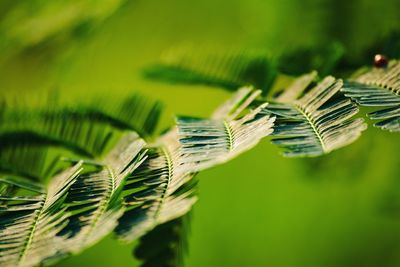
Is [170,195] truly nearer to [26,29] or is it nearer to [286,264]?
[26,29]

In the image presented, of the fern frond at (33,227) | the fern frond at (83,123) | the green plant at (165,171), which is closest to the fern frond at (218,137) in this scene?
the green plant at (165,171)

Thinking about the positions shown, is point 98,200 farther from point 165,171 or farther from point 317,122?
point 317,122

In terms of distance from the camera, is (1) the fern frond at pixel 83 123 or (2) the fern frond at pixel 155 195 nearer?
(2) the fern frond at pixel 155 195

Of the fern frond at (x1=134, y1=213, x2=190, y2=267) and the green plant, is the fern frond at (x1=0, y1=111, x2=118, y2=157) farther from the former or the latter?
the fern frond at (x1=134, y1=213, x2=190, y2=267)

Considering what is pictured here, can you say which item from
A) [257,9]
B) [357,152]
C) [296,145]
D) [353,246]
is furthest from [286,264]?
[296,145]

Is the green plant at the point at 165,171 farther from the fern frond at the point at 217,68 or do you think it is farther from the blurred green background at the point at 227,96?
the blurred green background at the point at 227,96

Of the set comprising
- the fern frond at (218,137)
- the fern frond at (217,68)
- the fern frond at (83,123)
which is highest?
the fern frond at (217,68)

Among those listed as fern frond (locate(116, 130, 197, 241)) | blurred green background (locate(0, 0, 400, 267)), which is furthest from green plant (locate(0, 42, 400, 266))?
blurred green background (locate(0, 0, 400, 267))
